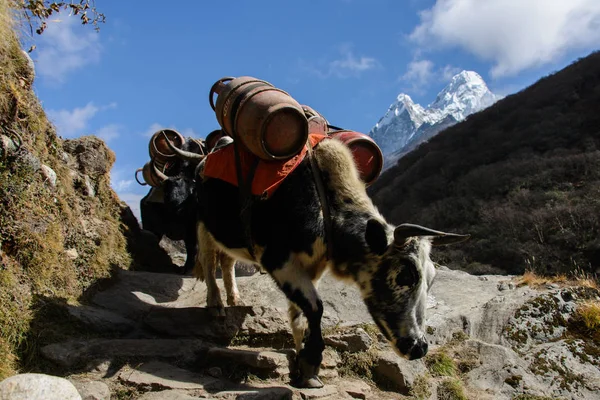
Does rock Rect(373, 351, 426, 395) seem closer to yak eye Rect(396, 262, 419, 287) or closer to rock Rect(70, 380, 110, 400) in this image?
yak eye Rect(396, 262, 419, 287)

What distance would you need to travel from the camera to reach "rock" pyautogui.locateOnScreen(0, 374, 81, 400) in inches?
119

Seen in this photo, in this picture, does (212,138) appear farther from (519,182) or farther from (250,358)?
(519,182)

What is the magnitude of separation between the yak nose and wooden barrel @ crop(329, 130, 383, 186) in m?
1.80

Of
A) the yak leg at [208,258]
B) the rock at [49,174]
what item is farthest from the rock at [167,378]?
the rock at [49,174]

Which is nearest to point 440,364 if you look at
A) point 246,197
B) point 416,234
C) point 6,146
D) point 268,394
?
point 416,234

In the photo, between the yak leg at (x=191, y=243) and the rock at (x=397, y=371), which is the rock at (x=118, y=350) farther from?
the yak leg at (x=191, y=243)

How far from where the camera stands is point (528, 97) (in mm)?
33344

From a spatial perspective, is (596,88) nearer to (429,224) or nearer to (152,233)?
(429,224)

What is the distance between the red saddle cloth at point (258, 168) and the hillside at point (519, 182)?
7514 mm

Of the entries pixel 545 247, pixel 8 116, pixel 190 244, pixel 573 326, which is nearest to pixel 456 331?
pixel 573 326

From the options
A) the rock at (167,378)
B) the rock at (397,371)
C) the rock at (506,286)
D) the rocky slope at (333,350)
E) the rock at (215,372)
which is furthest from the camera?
the rock at (506,286)

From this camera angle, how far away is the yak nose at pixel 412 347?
12.9 ft

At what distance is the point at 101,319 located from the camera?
201 inches

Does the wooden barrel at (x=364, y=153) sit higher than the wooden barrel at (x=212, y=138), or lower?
lower
